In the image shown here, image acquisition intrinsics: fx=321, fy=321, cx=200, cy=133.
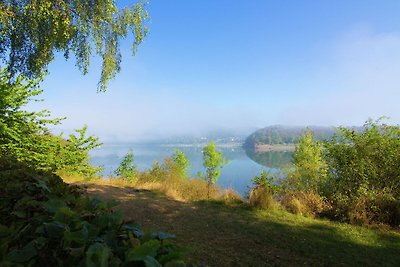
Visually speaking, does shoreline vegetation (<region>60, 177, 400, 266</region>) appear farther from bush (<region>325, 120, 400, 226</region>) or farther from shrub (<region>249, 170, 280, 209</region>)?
bush (<region>325, 120, 400, 226</region>)

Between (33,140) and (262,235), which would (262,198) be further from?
(33,140)

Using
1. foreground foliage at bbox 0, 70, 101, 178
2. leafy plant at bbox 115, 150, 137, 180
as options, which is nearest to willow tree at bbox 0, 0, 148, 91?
foreground foliage at bbox 0, 70, 101, 178

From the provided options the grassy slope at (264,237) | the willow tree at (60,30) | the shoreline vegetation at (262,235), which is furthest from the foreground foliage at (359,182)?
the willow tree at (60,30)

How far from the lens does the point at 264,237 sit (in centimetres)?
647

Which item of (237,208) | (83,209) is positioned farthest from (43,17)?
(83,209)

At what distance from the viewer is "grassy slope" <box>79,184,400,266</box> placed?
5.43 m

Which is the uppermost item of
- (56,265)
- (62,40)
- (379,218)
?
(62,40)

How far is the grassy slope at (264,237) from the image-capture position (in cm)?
543

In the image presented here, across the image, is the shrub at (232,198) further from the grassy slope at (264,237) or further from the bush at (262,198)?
the grassy slope at (264,237)

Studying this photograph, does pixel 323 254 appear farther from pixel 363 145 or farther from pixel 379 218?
pixel 363 145

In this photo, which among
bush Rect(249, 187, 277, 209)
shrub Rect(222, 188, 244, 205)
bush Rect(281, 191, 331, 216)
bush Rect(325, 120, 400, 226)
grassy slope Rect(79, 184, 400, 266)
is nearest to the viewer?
grassy slope Rect(79, 184, 400, 266)

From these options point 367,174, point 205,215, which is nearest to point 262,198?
point 205,215

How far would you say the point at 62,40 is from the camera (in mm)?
9438

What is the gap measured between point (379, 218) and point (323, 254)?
144 inches
